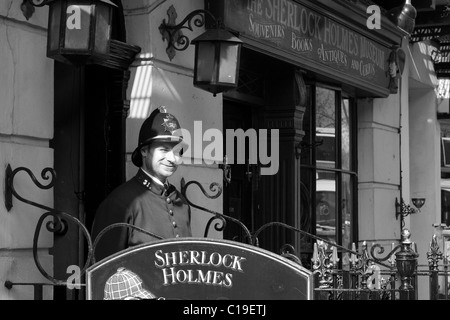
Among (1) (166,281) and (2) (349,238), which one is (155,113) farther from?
(2) (349,238)

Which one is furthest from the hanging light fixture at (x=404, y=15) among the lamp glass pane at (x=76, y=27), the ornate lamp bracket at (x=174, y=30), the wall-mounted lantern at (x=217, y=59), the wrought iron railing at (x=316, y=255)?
the lamp glass pane at (x=76, y=27)

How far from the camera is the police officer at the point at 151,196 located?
6098 mm

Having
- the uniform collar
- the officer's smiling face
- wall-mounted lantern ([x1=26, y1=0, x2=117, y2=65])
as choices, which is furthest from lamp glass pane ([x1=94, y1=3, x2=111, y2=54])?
the uniform collar

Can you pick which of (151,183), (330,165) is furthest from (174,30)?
(330,165)

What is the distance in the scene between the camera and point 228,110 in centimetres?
934

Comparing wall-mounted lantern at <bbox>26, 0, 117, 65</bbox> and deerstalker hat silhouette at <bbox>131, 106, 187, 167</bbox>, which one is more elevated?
wall-mounted lantern at <bbox>26, 0, 117, 65</bbox>

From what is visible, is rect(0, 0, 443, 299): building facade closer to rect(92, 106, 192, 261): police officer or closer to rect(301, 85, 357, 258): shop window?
rect(301, 85, 357, 258): shop window

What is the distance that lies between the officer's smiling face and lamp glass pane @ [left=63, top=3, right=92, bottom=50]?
0.83 metres

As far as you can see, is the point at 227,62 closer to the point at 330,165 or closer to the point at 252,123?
the point at 252,123

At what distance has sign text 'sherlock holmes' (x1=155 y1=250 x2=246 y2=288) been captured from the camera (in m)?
4.72

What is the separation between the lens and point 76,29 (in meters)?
5.66

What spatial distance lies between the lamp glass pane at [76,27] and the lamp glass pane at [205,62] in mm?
1399
